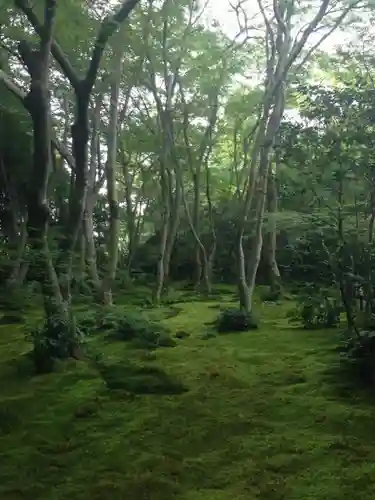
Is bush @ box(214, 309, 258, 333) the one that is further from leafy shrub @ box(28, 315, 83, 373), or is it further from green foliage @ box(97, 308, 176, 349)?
leafy shrub @ box(28, 315, 83, 373)

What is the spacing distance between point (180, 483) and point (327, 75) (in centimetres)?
1083

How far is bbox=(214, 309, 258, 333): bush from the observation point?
9.09m

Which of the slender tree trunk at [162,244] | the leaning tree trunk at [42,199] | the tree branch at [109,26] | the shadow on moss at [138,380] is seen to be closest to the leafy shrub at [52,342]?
the leaning tree trunk at [42,199]

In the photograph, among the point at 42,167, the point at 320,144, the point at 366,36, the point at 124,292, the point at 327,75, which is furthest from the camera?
the point at 124,292

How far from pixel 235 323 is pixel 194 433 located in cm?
466

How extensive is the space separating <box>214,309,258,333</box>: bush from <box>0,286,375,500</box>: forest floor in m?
1.99

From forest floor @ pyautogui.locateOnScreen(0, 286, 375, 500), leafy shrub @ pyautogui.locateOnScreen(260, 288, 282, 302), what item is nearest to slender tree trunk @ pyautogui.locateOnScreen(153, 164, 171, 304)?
leafy shrub @ pyautogui.locateOnScreen(260, 288, 282, 302)

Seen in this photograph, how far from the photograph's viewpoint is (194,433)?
4.51m

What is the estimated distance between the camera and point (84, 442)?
432 cm

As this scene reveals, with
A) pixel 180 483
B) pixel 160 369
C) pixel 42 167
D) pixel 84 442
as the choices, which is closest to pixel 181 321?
pixel 160 369

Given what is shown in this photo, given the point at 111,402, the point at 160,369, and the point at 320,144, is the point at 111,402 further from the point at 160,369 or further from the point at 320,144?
the point at 320,144

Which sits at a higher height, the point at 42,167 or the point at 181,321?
the point at 42,167

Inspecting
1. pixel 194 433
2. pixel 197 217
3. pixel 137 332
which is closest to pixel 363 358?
pixel 194 433

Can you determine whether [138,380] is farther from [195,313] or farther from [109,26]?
[195,313]
